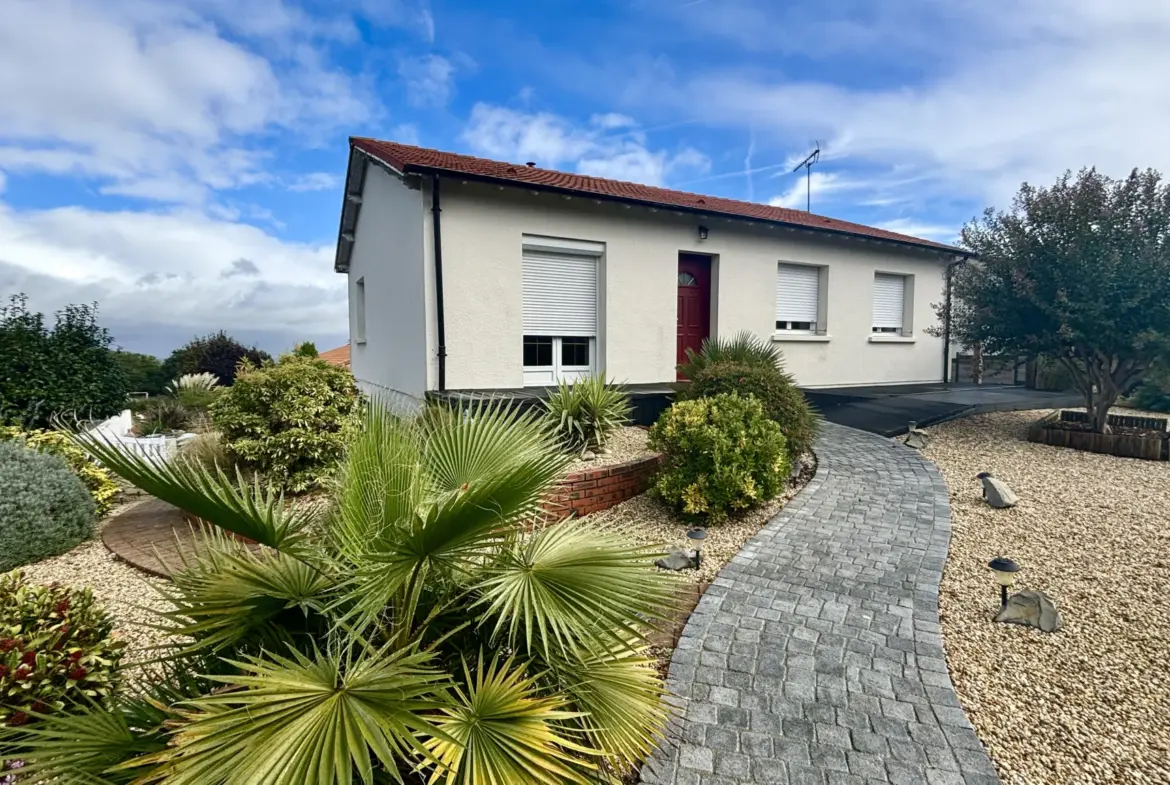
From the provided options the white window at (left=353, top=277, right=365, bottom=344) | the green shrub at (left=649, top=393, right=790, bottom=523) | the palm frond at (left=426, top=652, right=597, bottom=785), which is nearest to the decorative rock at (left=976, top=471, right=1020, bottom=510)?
the green shrub at (left=649, top=393, right=790, bottom=523)

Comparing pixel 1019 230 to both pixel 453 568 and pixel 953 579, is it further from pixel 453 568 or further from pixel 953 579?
pixel 453 568

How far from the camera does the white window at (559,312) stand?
9.27 meters

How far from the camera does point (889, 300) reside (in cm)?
1304

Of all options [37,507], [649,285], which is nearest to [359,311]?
[649,285]

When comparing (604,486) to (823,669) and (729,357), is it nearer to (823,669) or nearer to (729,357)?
(729,357)

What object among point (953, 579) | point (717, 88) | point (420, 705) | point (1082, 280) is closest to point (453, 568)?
point (420, 705)

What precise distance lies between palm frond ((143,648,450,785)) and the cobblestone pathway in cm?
139

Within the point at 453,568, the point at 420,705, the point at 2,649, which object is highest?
the point at 453,568

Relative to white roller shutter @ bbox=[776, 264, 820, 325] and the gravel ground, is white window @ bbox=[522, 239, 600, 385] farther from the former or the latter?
the gravel ground

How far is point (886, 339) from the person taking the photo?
12742 millimetres

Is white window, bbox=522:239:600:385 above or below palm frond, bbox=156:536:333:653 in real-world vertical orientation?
above

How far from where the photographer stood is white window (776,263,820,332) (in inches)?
460

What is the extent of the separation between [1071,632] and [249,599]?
4793mm

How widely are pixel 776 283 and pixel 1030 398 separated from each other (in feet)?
20.2
